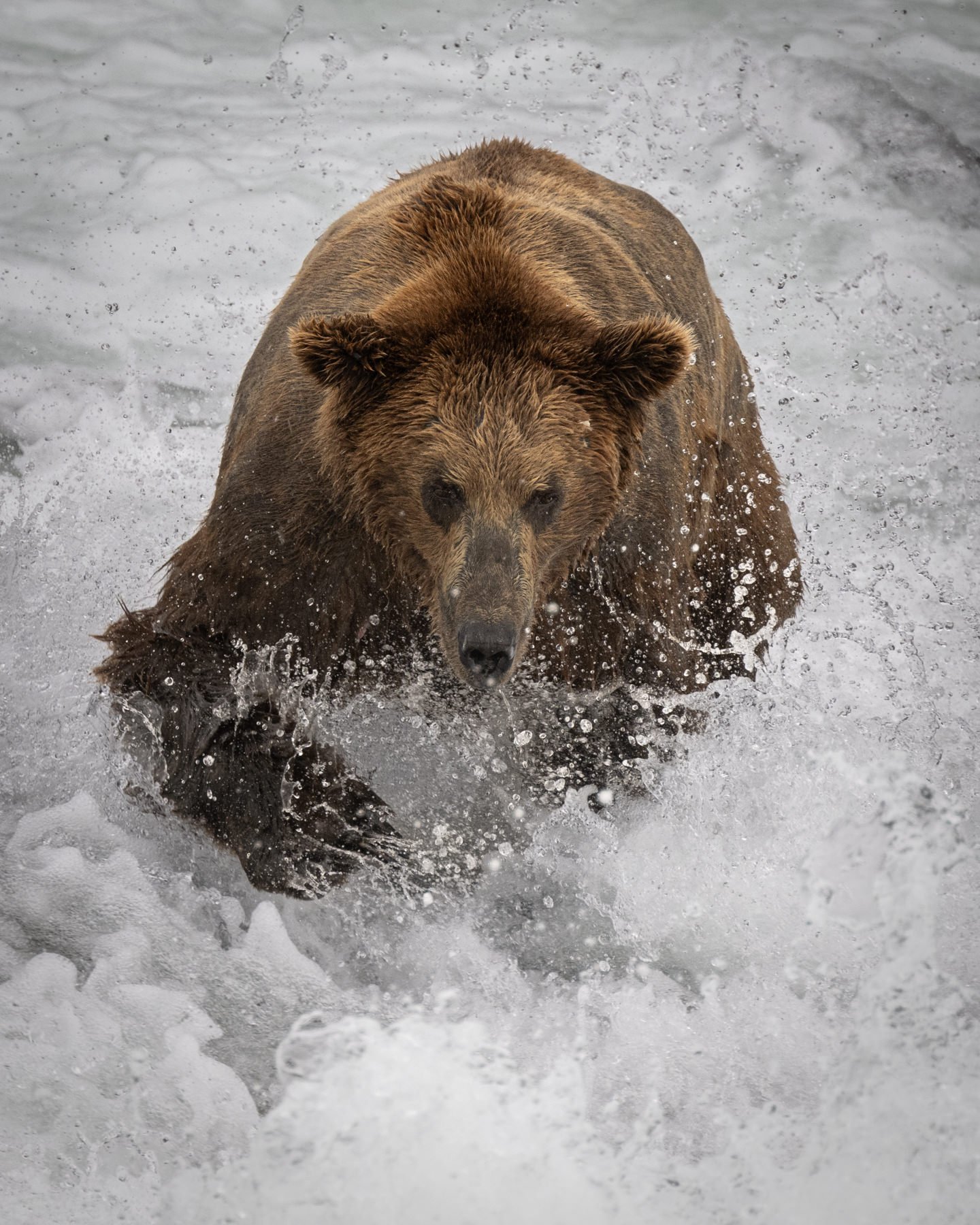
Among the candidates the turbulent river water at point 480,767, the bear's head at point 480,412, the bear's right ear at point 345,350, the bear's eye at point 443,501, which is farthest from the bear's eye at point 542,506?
the turbulent river water at point 480,767

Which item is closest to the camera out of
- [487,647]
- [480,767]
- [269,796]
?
[487,647]

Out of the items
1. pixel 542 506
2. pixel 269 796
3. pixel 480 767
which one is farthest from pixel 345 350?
Result: pixel 480 767

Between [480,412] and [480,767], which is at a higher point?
[480,412]

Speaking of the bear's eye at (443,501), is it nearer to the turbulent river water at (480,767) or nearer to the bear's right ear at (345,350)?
the bear's right ear at (345,350)

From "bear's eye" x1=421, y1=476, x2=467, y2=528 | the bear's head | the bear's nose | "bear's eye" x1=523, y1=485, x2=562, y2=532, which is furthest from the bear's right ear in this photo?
the bear's nose

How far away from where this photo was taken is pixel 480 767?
482 cm

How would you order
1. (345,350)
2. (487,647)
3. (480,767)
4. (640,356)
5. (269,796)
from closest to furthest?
(487,647)
(345,350)
(640,356)
(269,796)
(480,767)

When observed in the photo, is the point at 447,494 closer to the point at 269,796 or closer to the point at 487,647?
the point at 487,647

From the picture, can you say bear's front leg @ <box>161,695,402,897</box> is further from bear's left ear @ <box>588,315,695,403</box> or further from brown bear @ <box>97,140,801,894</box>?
bear's left ear @ <box>588,315,695,403</box>

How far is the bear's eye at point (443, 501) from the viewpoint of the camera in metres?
3.39

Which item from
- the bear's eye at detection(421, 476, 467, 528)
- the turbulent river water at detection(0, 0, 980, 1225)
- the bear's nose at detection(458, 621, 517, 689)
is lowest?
the turbulent river water at detection(0, 0, 980, 1225)

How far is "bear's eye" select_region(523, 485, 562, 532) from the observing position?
3434 millimetres

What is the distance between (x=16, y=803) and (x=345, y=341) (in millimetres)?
2809

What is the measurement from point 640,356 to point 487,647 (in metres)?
0.93
